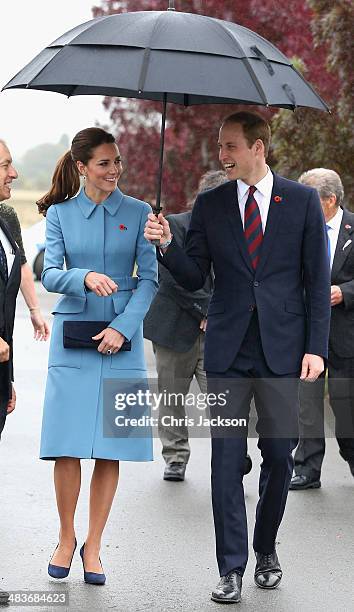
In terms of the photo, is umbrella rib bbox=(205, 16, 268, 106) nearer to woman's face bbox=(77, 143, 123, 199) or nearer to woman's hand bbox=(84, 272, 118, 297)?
woman's face bbox=(77, 143, 123, 199)

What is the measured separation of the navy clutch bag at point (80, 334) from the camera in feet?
20.5

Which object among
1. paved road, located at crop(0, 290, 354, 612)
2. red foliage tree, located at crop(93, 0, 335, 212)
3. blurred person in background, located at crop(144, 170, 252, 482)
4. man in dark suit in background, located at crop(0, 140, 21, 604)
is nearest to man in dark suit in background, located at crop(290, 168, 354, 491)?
paved road, located at crop(0, 290, 354, 612)

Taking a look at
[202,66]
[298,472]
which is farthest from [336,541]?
[202,66]

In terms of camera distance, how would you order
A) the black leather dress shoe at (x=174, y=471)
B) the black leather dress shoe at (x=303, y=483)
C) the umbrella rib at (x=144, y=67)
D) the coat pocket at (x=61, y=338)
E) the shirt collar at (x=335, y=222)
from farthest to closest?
1. the black leather dress shoe at (x=174, y=471)
2. the black leather dress shoe at (x=303, y=483)
3. the shirt collar at (x=335, y=222)
4. the coat pocket at (x=61, y=338)
5. the umbrella rib at (x=144, y=67)

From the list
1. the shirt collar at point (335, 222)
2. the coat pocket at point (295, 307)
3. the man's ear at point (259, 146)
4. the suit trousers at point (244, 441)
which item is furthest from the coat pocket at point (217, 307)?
the shirt collar at point (335, 222)

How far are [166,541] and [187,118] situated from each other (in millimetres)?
12788

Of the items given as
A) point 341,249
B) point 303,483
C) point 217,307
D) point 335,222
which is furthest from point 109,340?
point 303,483

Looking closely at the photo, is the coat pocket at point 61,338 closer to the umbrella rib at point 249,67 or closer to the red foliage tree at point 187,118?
the umbrella rib at point 249,67

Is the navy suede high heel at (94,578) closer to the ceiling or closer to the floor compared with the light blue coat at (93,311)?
closer to the floor

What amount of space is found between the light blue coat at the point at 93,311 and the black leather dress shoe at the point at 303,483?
8.48ft

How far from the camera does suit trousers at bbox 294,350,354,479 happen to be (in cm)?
877

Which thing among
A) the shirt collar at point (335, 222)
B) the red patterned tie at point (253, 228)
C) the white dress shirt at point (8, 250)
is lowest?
the shirt collar at point (335, 222)

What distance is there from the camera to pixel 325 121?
13195 millimetres

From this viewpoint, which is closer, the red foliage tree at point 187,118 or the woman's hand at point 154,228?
the woman's hand at point 154,228
